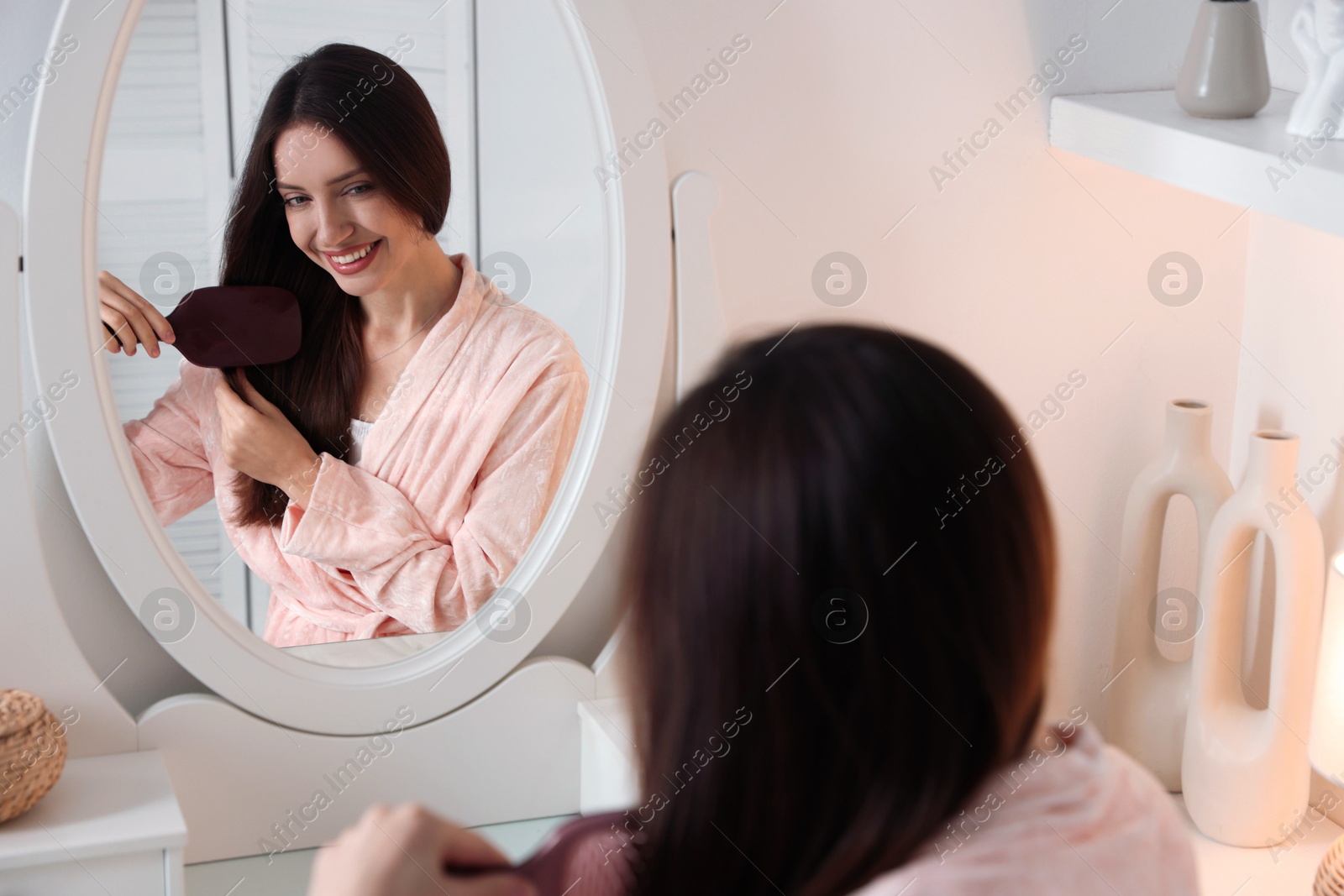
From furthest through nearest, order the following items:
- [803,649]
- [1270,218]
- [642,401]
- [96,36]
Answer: [1270,218], [642,401], [96,36], [803,649]

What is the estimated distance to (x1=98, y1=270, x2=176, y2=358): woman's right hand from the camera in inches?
29.4

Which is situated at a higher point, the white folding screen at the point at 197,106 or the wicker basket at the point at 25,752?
the white folding screen at the point at 197,106

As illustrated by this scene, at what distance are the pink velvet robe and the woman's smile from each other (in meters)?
0.05

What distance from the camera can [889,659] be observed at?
16.4 inches

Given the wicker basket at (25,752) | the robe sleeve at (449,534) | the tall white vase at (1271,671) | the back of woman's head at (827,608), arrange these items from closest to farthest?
the back of woman's head at (827,608) < the wicker basket at (25,752) < the robe sleeve at (449,534) < the tall white vase at (1271,671)

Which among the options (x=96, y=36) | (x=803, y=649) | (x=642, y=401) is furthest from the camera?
(x=642, y=401)

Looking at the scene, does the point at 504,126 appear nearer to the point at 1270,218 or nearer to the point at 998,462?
the point at 998,462

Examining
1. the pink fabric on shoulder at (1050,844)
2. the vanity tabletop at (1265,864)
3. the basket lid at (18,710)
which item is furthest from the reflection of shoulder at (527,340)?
the vanity tabletop at (1265,864)

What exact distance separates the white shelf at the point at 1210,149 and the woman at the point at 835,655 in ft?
1.30

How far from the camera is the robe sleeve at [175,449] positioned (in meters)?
0.77

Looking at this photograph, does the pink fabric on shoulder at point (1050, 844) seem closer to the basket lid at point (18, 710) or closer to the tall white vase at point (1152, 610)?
the basket lid at point (18, 710)

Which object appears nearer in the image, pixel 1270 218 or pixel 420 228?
pixel 420 228

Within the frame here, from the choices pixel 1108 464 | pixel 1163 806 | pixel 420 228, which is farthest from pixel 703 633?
pixel 1108 464

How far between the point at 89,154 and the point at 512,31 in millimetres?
262
